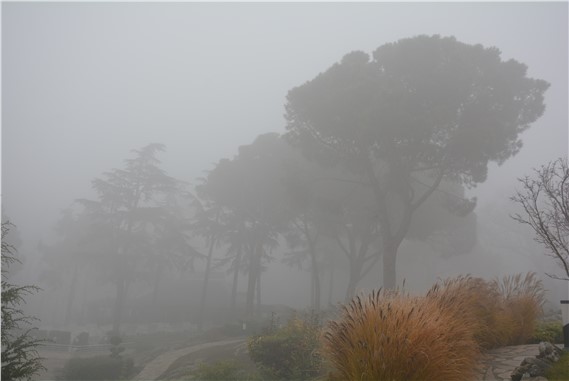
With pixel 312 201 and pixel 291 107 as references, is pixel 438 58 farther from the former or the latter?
pixel 312 201

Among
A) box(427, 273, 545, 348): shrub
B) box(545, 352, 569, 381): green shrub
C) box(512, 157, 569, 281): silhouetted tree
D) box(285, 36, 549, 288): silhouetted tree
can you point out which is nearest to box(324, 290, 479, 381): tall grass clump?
box(545, 352, 569, 381): green shrub

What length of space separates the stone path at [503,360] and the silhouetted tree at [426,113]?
7.41m

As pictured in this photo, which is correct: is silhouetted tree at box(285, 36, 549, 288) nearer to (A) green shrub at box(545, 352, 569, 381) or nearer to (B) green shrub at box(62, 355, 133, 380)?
(A) green shrub at box(545, 352, 569, 381)

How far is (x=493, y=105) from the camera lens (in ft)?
50.4

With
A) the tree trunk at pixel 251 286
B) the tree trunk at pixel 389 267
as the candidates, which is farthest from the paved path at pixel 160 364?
the tree trunk at pixel 389 267

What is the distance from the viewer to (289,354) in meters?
8.32

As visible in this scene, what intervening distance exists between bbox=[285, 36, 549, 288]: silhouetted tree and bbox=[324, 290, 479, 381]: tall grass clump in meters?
10.3

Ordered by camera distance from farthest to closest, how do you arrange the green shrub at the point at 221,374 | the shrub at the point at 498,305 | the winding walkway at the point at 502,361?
the green shrub at the point at 221,374 → the shrub at the point at 498,305 → the winding walkway at the point at 502,361

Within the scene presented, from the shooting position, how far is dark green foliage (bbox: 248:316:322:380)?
25.7 feet

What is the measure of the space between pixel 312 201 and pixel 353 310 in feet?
51.3

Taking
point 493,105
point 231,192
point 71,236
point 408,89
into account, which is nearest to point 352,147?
point 408,89

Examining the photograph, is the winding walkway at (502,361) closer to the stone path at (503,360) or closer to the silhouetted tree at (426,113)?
the stone path at (503,360)

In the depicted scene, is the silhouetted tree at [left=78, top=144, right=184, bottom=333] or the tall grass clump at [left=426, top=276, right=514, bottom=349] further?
the silhouetted tree at [left=78, top=144, right=184, bottom=333]

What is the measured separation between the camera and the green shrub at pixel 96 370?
38.7ft
